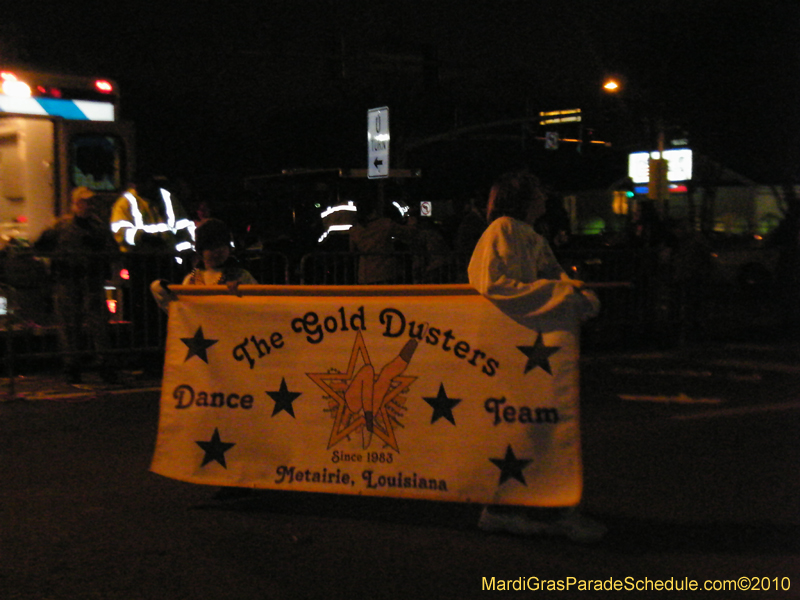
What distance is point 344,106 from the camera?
56.3m

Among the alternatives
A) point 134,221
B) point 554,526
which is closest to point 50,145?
point 134,221

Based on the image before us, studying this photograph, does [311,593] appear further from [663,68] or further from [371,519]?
[663,68]


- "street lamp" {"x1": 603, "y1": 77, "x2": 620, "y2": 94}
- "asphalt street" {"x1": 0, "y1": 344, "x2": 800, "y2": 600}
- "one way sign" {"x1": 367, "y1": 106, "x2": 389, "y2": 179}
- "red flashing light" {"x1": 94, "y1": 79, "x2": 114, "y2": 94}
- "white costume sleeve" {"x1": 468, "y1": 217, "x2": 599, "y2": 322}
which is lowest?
"asphalt street" {"x1": 0, "y1": 344, "x2": 800, "y2": 600}

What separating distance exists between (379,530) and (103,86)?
8.04 m

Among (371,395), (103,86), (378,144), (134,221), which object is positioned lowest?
(371,395)

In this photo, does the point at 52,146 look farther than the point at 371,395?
Yes

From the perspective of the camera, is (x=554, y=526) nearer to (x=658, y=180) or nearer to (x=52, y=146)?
(x=52, y=146)

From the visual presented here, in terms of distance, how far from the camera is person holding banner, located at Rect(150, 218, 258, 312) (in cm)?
541

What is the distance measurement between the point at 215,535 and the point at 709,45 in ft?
65.9

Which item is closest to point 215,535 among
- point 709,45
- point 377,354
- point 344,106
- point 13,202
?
point 377,354

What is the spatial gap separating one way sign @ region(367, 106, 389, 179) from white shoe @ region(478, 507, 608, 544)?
894 centimetres

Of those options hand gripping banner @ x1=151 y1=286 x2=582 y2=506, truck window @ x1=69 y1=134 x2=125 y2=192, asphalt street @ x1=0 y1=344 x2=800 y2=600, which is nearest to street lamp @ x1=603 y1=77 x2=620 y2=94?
truck window @ x1=69 y1=134 x2=125 y2=192

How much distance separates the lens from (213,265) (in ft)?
18.2

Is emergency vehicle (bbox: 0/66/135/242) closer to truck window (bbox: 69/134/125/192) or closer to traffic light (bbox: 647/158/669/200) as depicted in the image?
truck window (bbox: 69/134/125/192)
